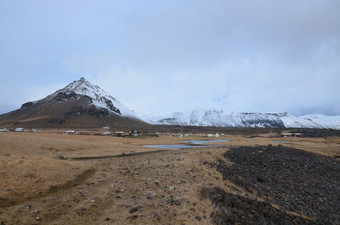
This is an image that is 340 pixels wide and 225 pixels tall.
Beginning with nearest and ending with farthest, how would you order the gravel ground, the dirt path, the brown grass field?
the dirt path → the brown grass field → the gravel ground

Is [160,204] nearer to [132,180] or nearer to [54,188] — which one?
[132,180]

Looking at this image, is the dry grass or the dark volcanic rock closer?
the dark volcanic rock

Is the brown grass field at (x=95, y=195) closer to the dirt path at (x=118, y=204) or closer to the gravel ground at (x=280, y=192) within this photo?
the dirt path at (x=118, y=204)

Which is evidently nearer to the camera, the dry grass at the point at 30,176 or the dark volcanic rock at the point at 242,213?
the dark volcanic rock at the point at 242,213

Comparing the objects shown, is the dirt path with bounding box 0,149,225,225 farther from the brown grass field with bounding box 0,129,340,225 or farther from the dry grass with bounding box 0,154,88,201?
the dry grass with bounding box 0,154,88,201

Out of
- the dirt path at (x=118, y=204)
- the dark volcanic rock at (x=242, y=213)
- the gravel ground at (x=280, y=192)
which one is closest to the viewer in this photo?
the dirt path at (x=118, y=204)

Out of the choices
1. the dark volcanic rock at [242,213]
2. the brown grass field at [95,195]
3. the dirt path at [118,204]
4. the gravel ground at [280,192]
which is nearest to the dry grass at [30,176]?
the brown grass field at [95,195]

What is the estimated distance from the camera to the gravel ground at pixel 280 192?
13.0m

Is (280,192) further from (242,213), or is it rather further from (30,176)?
(30,176)

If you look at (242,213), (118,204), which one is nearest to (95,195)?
(118,204)

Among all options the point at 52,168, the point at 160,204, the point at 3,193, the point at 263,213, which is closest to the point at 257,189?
the point at 263,213

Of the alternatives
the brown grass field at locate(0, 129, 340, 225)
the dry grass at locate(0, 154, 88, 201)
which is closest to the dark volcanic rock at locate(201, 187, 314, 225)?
the brown grass field at locate(0, 129, 340, 225)

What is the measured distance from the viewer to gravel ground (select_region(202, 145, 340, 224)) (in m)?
13.0

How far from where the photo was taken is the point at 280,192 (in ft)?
70.3
